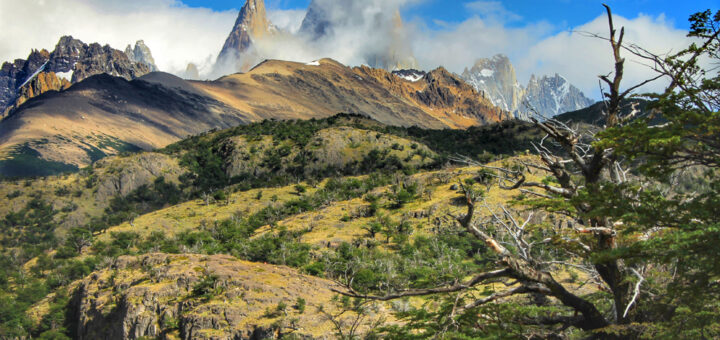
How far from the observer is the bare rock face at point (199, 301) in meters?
31.6

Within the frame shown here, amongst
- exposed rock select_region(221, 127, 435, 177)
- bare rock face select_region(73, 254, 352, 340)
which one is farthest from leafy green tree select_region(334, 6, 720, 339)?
exposed rock select_region(221, 127, 435, 177)

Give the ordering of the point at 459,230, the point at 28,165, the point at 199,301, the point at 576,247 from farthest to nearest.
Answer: the point at 28,165
the point at 459,230
the point at 199,301
the point at 576,247

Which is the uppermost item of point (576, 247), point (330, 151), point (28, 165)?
point (330, 151)

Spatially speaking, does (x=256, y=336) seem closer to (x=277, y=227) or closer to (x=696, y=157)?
(x=696, y=157)

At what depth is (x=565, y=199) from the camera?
10734 millimetres

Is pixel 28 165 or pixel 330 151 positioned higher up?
pixel 330 151

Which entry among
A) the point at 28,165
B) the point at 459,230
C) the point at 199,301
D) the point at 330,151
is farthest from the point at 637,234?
the point at 28,165

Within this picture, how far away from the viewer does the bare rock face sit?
3162 centimetres

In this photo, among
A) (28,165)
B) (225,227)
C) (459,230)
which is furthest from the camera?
(28,165)

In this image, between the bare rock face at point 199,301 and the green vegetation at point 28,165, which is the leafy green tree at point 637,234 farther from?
the green vegetation at point 28,165

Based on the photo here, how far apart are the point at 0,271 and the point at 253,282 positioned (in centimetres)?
6191

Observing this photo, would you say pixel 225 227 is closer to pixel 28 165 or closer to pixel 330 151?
pixel 330 151

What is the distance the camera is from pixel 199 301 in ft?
113

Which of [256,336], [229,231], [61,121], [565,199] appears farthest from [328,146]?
[61,121]
